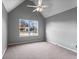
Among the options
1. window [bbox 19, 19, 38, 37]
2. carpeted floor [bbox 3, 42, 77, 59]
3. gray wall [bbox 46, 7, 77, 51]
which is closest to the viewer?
carpeted floor [bbox 3, 42, 77, 59]

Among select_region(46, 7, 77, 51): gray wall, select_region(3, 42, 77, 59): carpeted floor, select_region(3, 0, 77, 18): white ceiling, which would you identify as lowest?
select_region(3, 42, 77, 59): carpeted floor

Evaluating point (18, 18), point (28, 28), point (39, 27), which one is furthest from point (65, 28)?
point (18, 18)

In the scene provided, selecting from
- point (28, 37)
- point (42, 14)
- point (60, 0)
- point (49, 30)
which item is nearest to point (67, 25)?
point (60, 0)

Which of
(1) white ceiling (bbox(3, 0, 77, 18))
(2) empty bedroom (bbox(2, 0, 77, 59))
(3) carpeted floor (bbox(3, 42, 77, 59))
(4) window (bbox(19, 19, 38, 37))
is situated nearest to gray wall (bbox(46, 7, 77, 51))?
(2) empty bedroom (bbox(2, 0, 77, 59))

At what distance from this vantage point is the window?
19.6 feet

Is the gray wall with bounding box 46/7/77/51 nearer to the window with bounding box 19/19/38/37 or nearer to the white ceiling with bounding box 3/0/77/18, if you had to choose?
the white ceiling with bounding box 3/0/77/18

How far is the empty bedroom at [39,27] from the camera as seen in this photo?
160 inches

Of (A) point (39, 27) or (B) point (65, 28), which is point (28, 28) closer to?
(A) point (39, 27)

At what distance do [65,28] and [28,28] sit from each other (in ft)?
10.5

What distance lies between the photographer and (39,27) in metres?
6.73

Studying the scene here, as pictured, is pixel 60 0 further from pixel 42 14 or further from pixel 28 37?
pixel 28 37

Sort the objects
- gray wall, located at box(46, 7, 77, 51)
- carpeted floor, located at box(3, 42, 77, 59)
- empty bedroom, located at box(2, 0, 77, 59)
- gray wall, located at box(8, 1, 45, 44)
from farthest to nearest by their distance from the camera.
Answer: gray wall, located at box(8, 1, 45, 44) < empty bedroom, located at box(2, 0, 77, 59) < gray wall, located at box(46, 7, 77, 51) < carpeted floor, located at box(3, 42, 77, 59)

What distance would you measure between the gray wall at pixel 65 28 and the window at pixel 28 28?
4.70ft

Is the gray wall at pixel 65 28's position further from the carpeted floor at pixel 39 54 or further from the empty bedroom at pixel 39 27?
the carpeted floor at pixel 39 54
